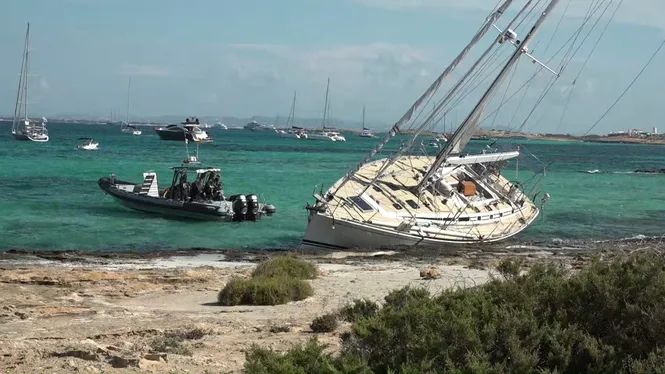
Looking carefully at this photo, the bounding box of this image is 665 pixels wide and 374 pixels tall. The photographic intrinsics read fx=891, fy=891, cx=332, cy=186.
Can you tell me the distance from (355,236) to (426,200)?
3.53 meters

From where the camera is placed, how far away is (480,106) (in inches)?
1180

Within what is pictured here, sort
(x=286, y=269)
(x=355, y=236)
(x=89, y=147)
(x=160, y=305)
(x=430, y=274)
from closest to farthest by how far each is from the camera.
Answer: (x=160, y=305), (x=286, y=269), (x=430, y=274), (x=355, y=236), (x=89, y=147)

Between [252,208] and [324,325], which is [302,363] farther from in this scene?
[252,208]

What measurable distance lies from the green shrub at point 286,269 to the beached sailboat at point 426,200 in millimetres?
6651

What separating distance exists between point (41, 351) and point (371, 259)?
49.3 ft

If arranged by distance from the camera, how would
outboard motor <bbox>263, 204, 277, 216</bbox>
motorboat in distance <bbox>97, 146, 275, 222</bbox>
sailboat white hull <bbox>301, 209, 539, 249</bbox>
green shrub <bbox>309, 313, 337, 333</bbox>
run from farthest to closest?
outboard motor <bbox>263, 204, 277, 216</bbox> → motorboat in distance <bbox>97, 146, 275, 222</bbox> → sailboat white hull <bbox>301, 209, 539, 249</bbox> → green shrub <bbox>309, 313, 337, 333</bbox>

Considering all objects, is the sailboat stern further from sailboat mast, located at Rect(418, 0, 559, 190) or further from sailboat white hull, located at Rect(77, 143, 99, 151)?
sailboat white hull, located at Rect(77, 143, 99, 151)

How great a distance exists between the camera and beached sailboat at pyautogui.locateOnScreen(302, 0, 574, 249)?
27.8 metres

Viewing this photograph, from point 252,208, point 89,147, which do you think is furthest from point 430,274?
point 89,147

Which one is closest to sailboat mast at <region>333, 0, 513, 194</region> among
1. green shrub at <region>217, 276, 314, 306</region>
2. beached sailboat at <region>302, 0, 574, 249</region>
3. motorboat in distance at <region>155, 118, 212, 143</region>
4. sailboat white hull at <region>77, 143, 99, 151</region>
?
beached sailboat at <region>302, 0, 574, 249</region>

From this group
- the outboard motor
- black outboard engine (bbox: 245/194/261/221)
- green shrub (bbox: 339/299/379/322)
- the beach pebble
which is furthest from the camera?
the outboard motor

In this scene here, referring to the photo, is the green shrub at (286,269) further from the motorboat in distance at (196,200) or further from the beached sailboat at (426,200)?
the motorboat in distance at (196,200)

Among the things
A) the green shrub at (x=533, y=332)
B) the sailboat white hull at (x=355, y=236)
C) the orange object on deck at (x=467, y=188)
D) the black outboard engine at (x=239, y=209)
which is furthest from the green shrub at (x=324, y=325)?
the black outboard engine at (x=239, y=209)

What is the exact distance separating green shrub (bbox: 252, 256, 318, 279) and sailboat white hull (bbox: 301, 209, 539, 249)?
6.34 meters
